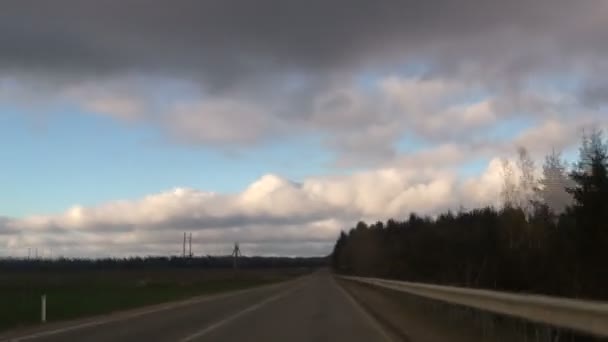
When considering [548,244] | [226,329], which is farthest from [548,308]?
[548,244]

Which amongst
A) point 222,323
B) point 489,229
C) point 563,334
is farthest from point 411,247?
point 563,334

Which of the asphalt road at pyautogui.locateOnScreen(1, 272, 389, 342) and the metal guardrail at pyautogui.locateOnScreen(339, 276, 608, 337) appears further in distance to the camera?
the asphalt road at pyautogui.locateOnScreen(1, 272, 389, 342)

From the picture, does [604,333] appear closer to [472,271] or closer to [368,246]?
[472,271]

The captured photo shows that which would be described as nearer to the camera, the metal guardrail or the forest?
the metal guardrail

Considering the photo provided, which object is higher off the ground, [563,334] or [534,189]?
[534,189]

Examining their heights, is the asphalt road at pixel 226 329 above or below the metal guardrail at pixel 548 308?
below

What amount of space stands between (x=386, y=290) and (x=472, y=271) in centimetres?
972

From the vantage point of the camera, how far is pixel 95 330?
71.3 ft

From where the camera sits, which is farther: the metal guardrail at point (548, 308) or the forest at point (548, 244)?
the forest at point (548, 244)

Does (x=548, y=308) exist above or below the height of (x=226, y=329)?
above

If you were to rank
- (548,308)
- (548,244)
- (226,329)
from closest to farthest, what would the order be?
(548,308), (226,329), (548,244)

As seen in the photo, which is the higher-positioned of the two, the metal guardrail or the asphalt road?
the metal guardrail

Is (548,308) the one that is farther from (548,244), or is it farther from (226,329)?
(548,244)

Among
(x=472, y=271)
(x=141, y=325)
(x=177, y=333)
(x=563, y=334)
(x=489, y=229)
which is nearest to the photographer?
(x=563, y=334)
